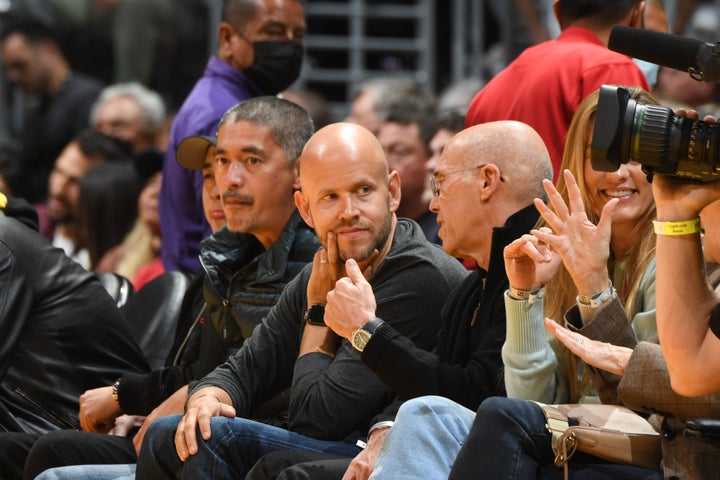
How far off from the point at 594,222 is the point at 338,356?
854mm

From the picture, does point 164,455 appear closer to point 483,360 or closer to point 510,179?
point 483,360

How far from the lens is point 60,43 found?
10.2 m

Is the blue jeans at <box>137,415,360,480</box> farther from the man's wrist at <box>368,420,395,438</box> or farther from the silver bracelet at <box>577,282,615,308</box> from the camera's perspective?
the silver bracelet at <box>577,282,615,308</box>

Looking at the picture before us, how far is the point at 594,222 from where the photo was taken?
4.12 metres

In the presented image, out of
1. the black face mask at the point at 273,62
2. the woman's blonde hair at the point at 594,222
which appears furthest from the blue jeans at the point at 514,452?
the black face mask at the point at 273,62

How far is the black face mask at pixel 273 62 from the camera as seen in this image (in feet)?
20.2

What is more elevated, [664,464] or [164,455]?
[664,464]

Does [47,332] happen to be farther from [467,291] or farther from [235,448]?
[467,291]

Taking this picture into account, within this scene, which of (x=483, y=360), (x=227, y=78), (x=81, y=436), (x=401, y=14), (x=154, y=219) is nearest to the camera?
(x=483, y=360)

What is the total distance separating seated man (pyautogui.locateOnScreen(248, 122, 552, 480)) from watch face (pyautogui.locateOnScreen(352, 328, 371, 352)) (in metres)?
0.02

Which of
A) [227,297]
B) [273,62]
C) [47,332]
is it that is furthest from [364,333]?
[273,62]

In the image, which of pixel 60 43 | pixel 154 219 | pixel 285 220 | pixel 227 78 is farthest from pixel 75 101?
pixel 285 220

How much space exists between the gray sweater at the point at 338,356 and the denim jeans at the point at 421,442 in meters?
0.48

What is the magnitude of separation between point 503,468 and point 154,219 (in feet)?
13.0
